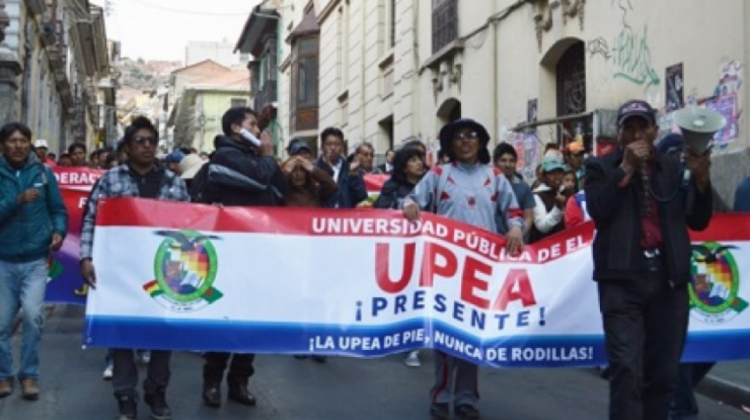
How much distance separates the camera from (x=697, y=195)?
5305 mm

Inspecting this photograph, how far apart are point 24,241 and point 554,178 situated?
4.78 metres

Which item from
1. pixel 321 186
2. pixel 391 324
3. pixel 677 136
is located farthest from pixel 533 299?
pixel 321 186

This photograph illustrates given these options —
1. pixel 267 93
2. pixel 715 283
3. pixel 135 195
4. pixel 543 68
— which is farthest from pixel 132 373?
pixel 267 93

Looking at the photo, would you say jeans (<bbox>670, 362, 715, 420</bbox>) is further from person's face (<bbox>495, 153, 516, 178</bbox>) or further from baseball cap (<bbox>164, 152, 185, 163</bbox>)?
baseball cap (<bbox>164, 152, 185, 163</bbox>)

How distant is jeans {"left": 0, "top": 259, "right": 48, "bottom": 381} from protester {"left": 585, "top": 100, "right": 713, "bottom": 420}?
3.92 metres

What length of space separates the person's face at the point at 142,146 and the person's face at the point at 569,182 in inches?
166

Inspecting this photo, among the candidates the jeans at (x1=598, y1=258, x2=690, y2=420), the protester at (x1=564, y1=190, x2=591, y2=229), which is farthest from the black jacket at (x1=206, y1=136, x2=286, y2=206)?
the jeans at (x1=598, y1=258, x2=690, y2=420)

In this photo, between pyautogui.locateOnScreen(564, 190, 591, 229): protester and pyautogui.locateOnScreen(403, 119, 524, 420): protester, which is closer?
pyautogui.locateOnScreen(403, 119, 524, 420): protester

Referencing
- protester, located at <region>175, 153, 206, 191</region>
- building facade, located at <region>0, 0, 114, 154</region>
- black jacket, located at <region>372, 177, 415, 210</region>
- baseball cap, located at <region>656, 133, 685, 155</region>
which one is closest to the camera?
baseball cap, located at <region>656, 133, 685, 155</region>

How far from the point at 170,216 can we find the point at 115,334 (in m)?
0.81

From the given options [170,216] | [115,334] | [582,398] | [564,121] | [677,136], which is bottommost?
[582,398]

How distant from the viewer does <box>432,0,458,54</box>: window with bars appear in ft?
64.7

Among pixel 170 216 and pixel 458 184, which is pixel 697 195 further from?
pixel 170 216

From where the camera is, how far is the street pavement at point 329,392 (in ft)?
22.7
